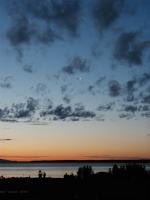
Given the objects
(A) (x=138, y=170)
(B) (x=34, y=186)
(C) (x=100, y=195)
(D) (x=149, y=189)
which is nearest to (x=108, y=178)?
(A) (x=138, y=170)

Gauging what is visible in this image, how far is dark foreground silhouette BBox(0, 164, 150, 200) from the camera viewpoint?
120 ft

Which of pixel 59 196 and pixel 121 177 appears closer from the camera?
pixel 59 196

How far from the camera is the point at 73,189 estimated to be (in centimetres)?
4278

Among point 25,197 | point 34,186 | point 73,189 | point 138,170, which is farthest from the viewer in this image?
point 138,170

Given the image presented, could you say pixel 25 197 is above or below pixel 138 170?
below

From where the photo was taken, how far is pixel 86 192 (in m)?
39.3

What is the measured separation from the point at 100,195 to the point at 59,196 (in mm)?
4322

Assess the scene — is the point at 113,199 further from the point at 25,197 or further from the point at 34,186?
the point at 34,186

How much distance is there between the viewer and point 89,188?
42594 mm

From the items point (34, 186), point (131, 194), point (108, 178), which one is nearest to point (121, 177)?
point (108, 178)

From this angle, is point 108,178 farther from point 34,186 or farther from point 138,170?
point 34,186

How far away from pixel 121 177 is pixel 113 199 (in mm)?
18694

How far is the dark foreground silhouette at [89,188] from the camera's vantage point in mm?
36562

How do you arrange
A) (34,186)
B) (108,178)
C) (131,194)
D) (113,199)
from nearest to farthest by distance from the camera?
(113,199)
(131,194)
(34,186)
(108,178)
